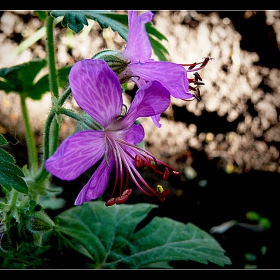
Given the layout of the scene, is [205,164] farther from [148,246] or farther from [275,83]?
[148,246]

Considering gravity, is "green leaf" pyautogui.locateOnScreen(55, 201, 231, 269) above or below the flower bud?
below

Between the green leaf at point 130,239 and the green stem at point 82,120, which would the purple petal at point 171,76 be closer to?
the green stem at point 82,120

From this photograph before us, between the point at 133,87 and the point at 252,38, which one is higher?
the point at 252,38

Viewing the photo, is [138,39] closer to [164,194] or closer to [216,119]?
[164,194]

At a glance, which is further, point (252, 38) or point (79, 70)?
point (252, 38)

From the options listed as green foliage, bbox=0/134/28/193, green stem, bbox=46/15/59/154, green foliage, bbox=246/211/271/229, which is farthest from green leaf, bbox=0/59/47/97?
green foliage, bbox=246/211/271/229

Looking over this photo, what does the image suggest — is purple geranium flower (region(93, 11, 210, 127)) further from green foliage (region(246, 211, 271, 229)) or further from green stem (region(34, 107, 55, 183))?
green foliage (region(246, 211, 271, 229))

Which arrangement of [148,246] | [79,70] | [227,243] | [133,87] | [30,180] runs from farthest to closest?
[133,87], [227,243], [148,246], [30,180], [79,70]

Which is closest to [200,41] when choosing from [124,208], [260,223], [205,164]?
[205,164]
